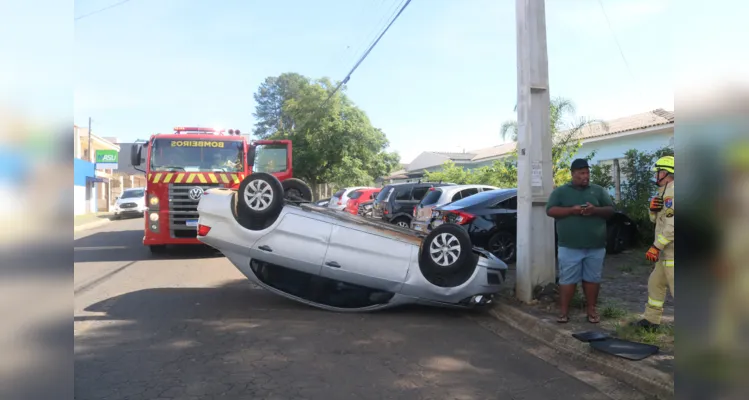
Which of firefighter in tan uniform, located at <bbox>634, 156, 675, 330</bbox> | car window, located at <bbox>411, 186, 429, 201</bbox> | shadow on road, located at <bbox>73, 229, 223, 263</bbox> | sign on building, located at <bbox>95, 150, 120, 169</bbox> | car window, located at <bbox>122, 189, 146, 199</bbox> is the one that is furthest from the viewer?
sign on building, located at <bbox>95, 150, 120, 169</bbox>

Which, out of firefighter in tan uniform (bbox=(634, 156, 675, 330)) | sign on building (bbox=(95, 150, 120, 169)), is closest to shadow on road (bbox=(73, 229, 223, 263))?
firefighter in tan uniform (bbox=(634, 156, 675, 330))

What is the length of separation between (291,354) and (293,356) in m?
0.06

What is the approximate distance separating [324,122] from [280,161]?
68.6 feet

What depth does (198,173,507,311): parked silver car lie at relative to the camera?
19.9ft

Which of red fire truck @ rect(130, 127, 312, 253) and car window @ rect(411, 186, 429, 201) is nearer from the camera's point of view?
red fire truck @ rect(130, 127, 312, 253)

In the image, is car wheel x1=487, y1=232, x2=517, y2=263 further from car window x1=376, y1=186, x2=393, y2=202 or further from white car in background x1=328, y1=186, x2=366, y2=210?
white car in background x1=328, y1=186, x2=366, y2=210

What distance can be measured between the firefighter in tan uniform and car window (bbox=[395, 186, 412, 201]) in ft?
30.9

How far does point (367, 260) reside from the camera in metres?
6.09

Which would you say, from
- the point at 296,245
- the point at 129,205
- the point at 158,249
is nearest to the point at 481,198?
the point at 296,245

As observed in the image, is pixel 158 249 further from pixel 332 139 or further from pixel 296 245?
pixel 332 139

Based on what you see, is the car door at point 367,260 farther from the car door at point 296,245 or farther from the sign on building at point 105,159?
the sign on building at point 105,159

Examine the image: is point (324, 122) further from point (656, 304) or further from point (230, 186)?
point (656, 304)

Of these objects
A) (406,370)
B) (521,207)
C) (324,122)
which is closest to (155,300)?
(406,370)

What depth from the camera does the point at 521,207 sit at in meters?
6.80
